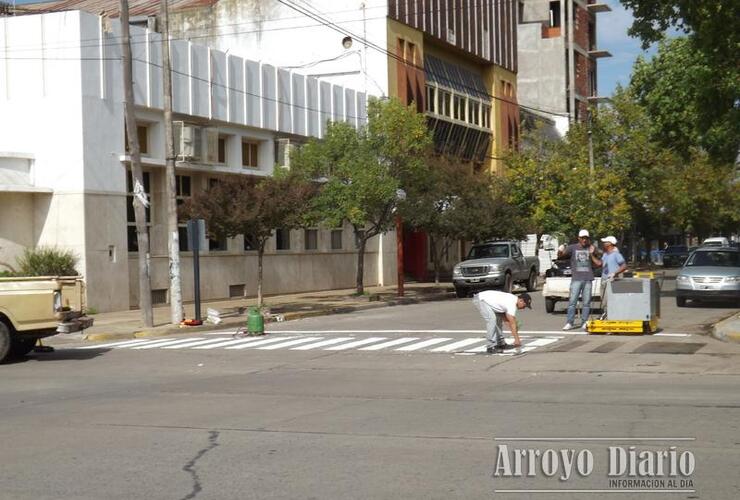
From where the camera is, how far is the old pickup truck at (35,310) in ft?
55.1

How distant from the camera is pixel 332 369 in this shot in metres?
15.3

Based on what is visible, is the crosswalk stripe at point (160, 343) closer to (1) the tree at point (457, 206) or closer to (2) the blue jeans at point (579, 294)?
(2) the blue jeans at point (579, 294)

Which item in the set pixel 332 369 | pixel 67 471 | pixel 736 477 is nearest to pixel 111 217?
pixel 332 369

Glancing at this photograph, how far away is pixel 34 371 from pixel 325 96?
1022 inches

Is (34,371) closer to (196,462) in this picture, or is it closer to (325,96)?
(196,462)

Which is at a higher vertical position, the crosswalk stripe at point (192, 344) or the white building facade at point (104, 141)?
the white building facade at point (104, 141)

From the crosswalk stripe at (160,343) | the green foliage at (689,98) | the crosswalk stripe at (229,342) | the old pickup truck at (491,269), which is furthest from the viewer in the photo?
the old pickup truck at (491,269)

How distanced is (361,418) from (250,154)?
27403 millimetres

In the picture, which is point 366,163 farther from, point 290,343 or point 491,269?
point 290,343

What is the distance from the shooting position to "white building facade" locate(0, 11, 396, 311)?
91.4 feet

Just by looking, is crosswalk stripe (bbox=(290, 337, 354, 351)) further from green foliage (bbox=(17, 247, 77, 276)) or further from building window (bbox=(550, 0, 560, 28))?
building window (bbox=(550, 0, 560, 28))

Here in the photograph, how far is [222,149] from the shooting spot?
35125mm

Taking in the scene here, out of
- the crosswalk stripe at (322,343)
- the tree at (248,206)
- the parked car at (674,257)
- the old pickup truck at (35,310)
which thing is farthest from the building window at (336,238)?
the parked car at (674,257)

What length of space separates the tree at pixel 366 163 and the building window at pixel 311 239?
5.66 meters
